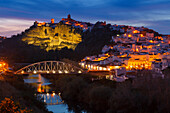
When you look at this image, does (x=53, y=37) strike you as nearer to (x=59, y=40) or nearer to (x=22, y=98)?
(x=59, y=40)

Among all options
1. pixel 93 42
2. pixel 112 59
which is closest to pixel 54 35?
pixel 93 42

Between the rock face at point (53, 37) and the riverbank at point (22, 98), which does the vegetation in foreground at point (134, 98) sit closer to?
the riverbank at point (22, 98)

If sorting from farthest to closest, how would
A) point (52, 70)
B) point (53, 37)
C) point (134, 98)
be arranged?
point (53, 37), point (52, 70), point (134, 98)

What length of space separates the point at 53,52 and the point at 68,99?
270ft

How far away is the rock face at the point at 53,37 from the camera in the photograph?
12519cm

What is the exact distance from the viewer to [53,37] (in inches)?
5207

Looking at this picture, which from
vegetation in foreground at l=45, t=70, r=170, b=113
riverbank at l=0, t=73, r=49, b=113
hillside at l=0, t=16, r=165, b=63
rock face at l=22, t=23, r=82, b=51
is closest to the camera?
riverbank at l=0, t=73, r=49, b=113

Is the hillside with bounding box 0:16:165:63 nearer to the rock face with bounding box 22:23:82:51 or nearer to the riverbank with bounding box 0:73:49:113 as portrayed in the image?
the rock face with bounding box 22:23:82:51

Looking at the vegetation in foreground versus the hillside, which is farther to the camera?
the hillside

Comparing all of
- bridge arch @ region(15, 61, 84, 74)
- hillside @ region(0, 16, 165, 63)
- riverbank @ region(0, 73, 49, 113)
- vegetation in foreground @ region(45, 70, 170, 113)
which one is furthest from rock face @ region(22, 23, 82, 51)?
riverbank @ region(0, 73, 49, 113)

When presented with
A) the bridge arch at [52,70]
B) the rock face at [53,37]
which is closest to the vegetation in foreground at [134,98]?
the bridge arch at [52,70]

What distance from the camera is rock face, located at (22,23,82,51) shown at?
4929 inches

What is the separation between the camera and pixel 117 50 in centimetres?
7875

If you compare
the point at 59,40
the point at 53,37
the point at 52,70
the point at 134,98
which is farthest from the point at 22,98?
the point at 53,37
